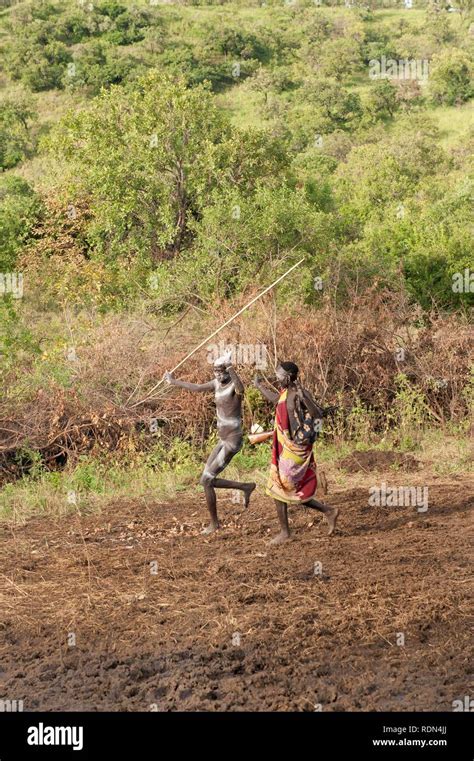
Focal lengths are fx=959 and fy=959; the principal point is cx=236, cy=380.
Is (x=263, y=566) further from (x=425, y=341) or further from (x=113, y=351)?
(x=425, y=341)

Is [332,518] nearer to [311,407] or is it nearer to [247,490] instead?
[247,490]

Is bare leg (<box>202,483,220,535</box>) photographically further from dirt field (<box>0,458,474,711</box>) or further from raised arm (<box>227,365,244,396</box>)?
raised arm (<box>227,365,244,396</box>)

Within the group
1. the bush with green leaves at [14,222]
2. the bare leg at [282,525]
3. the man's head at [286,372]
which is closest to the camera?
the man's head at [286,372]

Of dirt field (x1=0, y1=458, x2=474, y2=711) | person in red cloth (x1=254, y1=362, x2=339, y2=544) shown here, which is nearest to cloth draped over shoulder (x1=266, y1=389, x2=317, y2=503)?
person in red cloth (x1=254, y1=362, x2=339, y2=544)

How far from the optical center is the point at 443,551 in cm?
768

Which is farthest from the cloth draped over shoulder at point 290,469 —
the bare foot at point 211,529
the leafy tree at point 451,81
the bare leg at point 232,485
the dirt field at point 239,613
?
the leafy tree at point 451,81

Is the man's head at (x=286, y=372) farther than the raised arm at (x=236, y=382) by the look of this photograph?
No

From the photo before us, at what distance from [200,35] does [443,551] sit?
41512 mm

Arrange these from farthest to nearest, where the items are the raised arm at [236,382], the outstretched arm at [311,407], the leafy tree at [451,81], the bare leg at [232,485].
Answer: the leafy tree at [451,81], the bare leg at [232,485], the raised arm at [236,382], the outstretched arm at [311,407]

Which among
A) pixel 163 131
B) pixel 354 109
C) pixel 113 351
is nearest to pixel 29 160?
pixel 354 109

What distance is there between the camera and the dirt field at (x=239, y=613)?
5.53 meters

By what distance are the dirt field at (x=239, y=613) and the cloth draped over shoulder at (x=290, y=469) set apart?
1.46ft

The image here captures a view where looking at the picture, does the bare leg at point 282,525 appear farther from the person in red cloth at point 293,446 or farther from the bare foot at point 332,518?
the bare foot at point 332,518

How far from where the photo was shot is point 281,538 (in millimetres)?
8016
